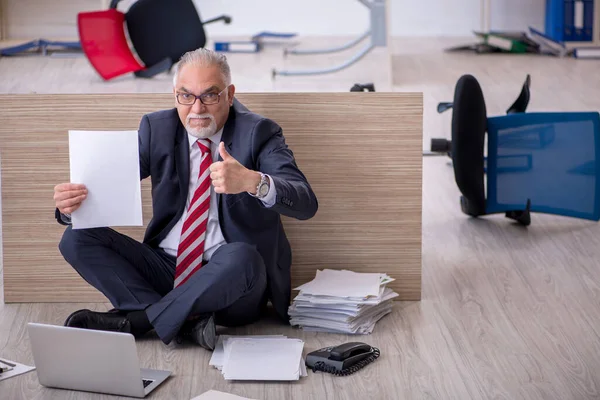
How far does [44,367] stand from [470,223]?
1877 millimetres

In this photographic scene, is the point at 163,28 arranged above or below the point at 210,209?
above

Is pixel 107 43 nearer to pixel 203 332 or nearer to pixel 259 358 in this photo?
pixel 203 332

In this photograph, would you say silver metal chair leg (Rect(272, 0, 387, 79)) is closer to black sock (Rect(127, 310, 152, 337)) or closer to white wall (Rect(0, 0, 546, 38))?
white wall (Rect(0, 0, 546, 38))

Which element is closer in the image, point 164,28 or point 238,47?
point 164,28

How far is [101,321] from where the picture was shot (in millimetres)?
2525

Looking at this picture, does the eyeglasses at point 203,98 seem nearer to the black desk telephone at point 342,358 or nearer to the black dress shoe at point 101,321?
the black dress shoe at point 101,321

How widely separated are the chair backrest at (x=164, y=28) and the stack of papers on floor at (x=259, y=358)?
3.57 metres

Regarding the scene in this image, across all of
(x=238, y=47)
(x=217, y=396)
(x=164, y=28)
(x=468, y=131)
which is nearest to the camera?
(x=217, y=396)

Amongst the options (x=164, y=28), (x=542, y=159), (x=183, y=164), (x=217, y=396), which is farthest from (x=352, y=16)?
(x=217, y=396)

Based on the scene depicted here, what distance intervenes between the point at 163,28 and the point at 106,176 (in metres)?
3.58

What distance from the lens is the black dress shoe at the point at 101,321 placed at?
2486 mm

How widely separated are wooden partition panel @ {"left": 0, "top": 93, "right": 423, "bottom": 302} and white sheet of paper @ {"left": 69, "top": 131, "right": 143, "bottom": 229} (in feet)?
1.16

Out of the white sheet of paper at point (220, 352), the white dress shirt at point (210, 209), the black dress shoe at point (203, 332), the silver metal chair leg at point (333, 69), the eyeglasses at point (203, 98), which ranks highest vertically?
the eyeglasses at point (203, 98)

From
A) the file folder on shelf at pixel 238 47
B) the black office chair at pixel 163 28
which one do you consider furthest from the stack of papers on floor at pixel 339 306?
the file folder on shelf at pixel 238 47
